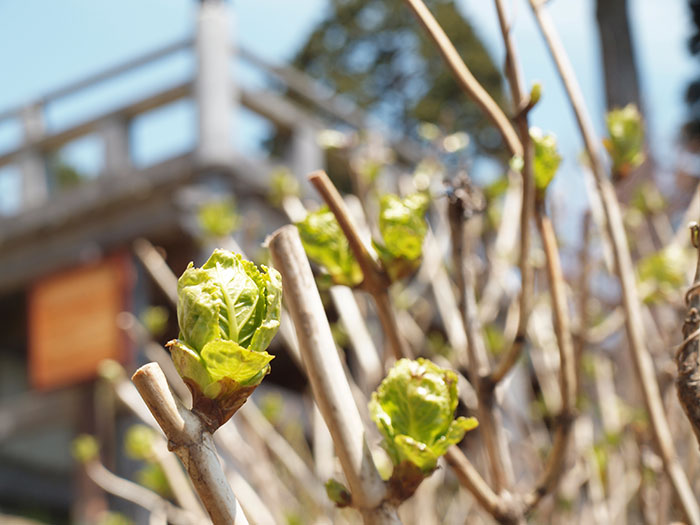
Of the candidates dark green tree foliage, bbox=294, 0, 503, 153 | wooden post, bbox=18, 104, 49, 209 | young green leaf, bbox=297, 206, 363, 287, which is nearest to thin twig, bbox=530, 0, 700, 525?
young green leaf, bbox=297, 206, 363, 287

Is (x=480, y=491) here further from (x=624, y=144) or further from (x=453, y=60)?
(x=624, y=144)

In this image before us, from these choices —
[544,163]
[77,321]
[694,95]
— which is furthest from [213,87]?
[544,163]

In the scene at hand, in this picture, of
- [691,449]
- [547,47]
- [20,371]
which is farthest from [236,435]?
[20,371]

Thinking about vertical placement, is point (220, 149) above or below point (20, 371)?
above

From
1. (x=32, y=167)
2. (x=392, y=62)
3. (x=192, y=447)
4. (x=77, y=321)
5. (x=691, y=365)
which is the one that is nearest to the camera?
(x=192, y=447)

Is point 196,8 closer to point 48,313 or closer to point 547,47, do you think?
point 48,313

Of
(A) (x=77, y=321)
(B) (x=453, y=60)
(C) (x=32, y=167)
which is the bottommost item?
(A) (x=77, y=321)

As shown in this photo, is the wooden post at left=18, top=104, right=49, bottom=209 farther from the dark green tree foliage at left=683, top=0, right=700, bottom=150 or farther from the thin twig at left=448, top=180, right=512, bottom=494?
the thin twig at left=448, top=180, right=512, bottom=494
